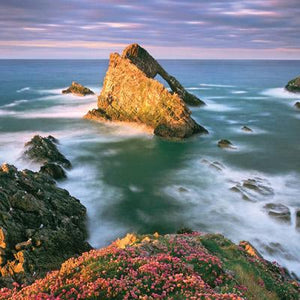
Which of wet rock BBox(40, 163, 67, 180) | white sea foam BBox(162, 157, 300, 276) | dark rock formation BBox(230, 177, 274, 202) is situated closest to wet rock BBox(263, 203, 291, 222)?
white sea foam BBox(162, 157, 300, 276)

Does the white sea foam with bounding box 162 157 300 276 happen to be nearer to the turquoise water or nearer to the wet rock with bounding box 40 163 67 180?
the turquoise water

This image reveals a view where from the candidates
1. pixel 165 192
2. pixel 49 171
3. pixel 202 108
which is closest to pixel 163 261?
pixel 165 192

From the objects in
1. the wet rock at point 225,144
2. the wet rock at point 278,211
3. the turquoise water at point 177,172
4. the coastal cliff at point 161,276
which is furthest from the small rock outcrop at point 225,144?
the coastal cliff at point 161,276

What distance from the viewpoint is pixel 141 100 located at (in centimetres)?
4672

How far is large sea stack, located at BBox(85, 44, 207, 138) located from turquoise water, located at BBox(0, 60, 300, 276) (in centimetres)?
202

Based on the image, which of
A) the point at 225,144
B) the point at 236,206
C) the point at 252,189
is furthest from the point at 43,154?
the point at 225,144

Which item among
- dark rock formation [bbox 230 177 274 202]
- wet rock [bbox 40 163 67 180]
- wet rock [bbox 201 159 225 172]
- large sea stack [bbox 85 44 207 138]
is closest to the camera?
dark rock formation [bbox 230 177 274 202]

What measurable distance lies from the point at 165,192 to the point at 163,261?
53.8ft

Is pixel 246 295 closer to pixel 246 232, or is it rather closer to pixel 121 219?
pixel 246 232

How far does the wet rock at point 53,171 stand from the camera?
27875 millimetres

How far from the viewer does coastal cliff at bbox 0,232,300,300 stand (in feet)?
29.6

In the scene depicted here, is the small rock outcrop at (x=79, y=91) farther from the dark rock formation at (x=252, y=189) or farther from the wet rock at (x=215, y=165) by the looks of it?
the dark rock formation at (x=252, y=189)

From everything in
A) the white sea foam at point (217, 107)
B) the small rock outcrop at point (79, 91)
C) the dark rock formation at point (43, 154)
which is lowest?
the dark rock formation at point (43, 154)

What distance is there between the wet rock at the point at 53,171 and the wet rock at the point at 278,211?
16945 mm
